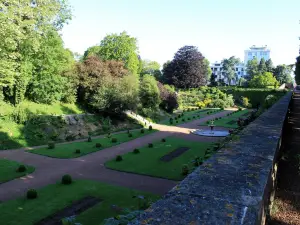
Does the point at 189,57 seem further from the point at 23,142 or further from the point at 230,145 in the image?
the point at 230,145

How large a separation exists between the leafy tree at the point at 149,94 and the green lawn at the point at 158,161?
15.6 metres

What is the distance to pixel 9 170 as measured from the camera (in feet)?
48.1

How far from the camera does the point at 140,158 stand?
17.4 meters

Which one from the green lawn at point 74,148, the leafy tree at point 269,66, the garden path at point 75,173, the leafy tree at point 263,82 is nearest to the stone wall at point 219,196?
the garden path at point 75,173

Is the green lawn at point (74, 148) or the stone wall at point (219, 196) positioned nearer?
the stone wall at point (219, 196)

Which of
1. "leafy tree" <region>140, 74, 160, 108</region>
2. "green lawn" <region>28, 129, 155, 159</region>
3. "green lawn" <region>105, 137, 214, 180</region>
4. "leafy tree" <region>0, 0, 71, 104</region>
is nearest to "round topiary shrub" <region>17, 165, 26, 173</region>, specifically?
"green lawn" <region>28, 129, 155, 159</region>

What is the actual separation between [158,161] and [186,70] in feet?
170

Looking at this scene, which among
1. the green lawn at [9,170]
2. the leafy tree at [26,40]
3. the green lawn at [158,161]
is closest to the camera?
the green lawn at [9,170]

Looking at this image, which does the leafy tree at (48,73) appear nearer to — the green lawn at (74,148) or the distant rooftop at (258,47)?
the green lawn at (74,148)

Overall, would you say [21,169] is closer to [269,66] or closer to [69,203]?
[69,203]

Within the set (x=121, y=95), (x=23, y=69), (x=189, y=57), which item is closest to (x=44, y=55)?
(x=23, y=69)

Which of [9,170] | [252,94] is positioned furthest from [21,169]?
[252,94]

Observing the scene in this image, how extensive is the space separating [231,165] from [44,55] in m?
26.8

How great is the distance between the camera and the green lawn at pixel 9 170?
1358 cm
